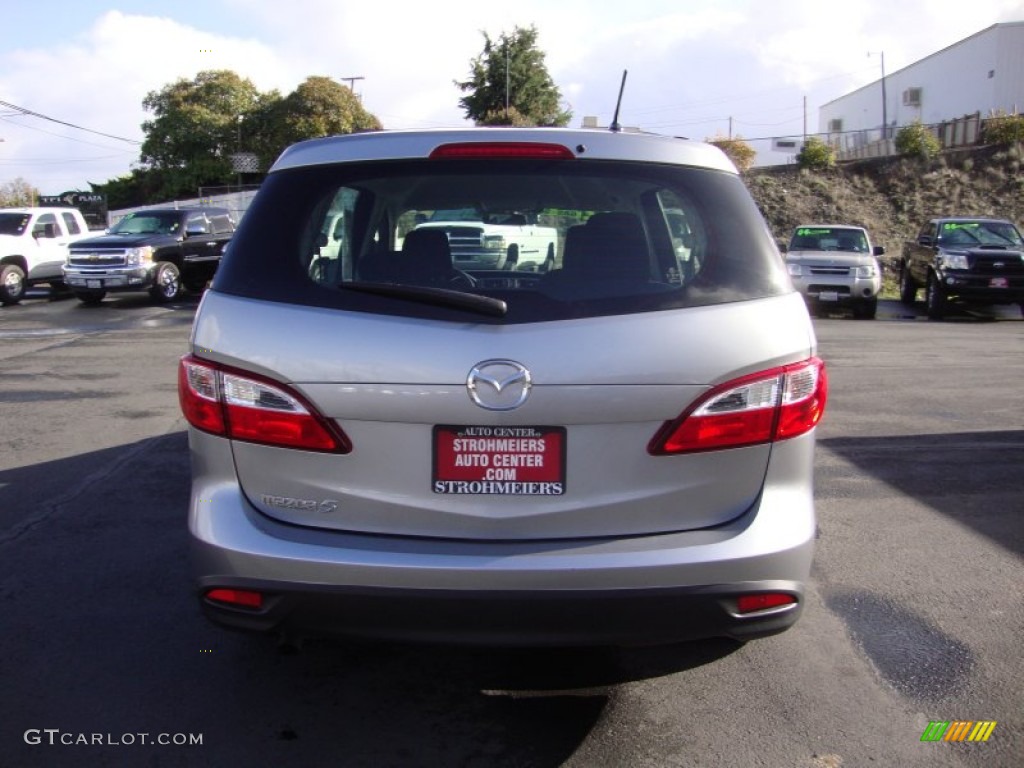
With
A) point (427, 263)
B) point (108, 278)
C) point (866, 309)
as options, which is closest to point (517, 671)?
point (427, 263)

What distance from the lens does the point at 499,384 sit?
284 centimetres

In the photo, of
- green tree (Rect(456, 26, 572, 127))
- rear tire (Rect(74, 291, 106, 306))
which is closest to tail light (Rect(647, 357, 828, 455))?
rear tire (Rect(74, 291, 106, 306))

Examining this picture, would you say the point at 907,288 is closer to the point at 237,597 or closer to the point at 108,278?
the point at 108,278

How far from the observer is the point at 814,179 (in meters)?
38.2

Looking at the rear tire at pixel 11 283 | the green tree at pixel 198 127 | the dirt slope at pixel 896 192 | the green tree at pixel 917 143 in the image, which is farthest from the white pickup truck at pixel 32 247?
the green tree at pixel 198 127

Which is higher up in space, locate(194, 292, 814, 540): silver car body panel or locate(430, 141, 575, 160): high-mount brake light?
locate(430, 141, 575, 160): high-mount brake light

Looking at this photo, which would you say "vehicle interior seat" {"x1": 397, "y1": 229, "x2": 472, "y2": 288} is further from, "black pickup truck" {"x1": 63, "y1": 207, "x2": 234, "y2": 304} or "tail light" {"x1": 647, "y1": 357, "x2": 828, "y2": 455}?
"black pickup truck" {"x1": 63, "y1": 207, "x2": 234, "y2": 304}

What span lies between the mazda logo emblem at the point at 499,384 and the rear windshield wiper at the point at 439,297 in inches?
6.2

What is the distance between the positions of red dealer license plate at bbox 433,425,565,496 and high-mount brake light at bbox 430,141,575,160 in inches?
33.7

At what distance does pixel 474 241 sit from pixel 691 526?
1.77 meters

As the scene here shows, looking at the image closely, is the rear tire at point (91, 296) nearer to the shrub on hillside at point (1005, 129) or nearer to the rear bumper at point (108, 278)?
the rear bumper at point (108, 278)

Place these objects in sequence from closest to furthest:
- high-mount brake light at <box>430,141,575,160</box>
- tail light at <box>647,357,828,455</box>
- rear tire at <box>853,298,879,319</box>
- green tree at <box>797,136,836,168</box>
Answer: tail light at <box>647,357,828,455</box>
high-mount brake light at <box>430,141,575,160</box>
rear tire at <box>853,298,879,319</box>
green tree at <box>797,136,836,168</box>

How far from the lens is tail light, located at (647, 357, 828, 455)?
295 cm

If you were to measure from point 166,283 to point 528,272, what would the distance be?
60.8 ft
